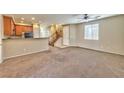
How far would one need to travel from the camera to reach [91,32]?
9.44 metres

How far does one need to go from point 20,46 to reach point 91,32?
5.30 m

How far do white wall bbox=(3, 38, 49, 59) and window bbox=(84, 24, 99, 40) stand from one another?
3608mm

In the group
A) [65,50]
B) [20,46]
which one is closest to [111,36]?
[65,50]

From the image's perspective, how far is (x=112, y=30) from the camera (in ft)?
23.8

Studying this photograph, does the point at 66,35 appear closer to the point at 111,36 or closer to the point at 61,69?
the point at 111,36

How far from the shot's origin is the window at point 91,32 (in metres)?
8.80

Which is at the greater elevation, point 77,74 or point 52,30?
point 52,30

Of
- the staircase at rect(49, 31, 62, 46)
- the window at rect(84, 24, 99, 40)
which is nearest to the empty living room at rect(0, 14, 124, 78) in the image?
the window at rect(84, 24, 99, 40)

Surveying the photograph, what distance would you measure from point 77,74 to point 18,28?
7.21 metres

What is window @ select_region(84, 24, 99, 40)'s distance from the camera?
347 inches

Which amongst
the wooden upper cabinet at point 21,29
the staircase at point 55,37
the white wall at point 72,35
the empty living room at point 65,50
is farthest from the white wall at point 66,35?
the wooden upper cabinet at point 21,29

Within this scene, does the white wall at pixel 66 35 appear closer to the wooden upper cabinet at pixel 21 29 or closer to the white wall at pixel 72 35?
the white wall at pixel 72 35
